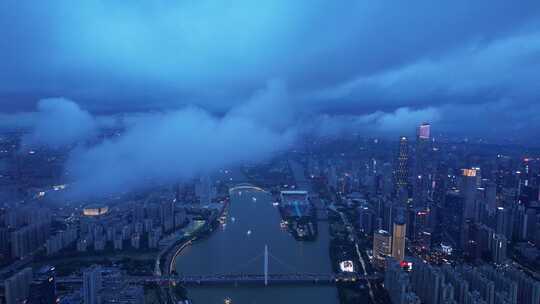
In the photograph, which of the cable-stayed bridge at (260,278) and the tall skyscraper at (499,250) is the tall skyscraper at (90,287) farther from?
the tall skyscraper at (499,250)

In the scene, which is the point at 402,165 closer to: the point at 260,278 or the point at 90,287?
the point at 260,278

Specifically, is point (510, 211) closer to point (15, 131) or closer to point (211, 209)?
point (211, 209)

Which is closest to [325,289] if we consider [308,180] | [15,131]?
[15,131]

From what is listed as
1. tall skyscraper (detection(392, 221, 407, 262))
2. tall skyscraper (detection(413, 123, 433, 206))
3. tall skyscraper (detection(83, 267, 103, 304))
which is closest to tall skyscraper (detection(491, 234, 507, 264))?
tall skyscraper (detection(392, 221, 407, 262))

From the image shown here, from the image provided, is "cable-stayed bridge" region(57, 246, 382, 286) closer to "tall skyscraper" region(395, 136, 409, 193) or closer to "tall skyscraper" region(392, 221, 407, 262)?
"tall skyscraper" region(392, 221, 407, 262)

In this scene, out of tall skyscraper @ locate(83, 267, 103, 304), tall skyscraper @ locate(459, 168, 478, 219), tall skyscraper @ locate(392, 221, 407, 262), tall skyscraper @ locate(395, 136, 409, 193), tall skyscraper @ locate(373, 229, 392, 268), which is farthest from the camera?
tall skyscraper @ locate(395, 136, 409, 193)

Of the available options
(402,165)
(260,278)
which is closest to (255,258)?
(260,278)
